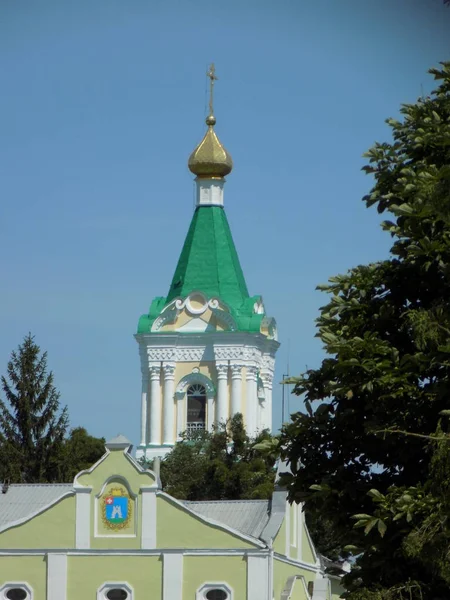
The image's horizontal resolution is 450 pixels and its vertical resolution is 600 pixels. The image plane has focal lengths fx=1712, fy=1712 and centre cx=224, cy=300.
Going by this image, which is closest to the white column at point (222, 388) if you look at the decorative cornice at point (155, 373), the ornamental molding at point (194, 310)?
the ornamental molding at point (194, 310)

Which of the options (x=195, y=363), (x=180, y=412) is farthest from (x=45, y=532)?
(x=195, y=363)

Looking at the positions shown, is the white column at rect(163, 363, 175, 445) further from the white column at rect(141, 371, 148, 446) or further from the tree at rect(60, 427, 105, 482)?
the tree at rect(60, 427, 105, 482)

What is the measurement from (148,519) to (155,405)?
38.8m

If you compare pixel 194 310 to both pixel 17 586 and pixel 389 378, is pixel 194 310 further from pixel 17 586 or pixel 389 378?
pixel 389 378

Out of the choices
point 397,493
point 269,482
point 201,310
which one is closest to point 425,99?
point 397,493

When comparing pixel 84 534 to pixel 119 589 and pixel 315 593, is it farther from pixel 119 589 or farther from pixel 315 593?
pixel 315 593

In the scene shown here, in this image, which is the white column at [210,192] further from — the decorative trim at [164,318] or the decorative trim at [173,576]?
the decorative trim at [173,576]

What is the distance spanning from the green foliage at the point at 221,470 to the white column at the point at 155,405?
44.6 ft

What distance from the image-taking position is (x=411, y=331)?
2191 centimetres

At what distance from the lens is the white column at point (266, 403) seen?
264 ft

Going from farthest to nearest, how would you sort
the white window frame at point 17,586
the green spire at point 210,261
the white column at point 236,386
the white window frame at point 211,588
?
1. the green spire at point 210,261
2. the white column at point 236,386
3. the white window frame at point 17,586
4. the white window frame at point 211,588

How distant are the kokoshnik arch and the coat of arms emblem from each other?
37.8 meters

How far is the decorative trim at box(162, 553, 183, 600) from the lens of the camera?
38.9 metres

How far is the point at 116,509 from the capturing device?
39906 mm
